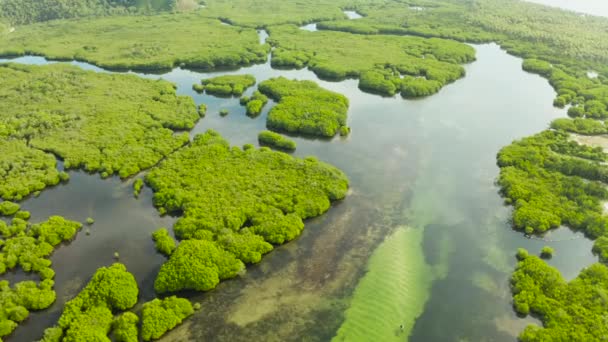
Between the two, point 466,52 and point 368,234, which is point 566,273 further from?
point 466,52

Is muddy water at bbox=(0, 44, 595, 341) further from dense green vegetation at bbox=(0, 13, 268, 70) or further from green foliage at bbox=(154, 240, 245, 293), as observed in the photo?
dense green vegetation at bbox=(0, 13, 268, 70)

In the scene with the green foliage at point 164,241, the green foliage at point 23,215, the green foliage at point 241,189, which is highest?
the green foliage at point 241,189

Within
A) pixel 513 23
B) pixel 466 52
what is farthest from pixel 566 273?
pixel 513 23

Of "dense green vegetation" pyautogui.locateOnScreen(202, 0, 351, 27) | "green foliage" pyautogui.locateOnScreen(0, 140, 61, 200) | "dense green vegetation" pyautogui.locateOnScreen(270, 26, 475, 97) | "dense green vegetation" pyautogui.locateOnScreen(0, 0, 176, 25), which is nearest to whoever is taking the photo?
"green foliage" pyautogui.locateOnScreen(0, 140, 61, 200)

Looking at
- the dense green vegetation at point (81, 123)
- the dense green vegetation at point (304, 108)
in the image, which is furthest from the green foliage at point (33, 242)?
the dense green vegetation at point (304, 108)

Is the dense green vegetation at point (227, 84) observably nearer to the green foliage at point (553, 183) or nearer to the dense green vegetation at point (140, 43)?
the dense green vegetation at point (140, 43)

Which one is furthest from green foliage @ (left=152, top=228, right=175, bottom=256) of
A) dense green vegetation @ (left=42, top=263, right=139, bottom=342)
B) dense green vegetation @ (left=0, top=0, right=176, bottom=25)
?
dense green vegetation @ (left=0, top=0, right=176, bottom=25)

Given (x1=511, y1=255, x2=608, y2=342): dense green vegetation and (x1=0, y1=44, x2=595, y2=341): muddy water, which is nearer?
(x1=511, y1=255, x2=608, y2=342): dense green vegetation
